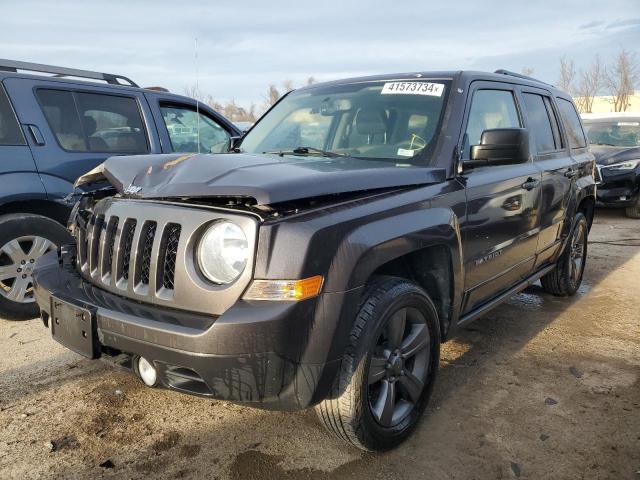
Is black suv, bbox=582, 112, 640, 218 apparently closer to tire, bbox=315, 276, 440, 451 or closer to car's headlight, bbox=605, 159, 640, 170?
car's headlight, bbox=605, 159, 640, 170

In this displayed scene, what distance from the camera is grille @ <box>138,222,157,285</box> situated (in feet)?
7.25

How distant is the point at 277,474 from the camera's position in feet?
7.57

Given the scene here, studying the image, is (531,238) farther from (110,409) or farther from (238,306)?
(110,409)

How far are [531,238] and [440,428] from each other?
5.52 ft

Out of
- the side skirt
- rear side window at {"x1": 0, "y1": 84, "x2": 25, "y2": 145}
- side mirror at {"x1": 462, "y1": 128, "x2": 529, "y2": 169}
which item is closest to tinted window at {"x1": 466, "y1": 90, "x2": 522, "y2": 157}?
side mirror at {"x1": 462, "y1": 128, "x2": 529, "y2": 169}

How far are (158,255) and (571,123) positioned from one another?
13.7 feet

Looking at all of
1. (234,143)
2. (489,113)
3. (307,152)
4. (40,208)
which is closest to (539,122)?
(489,113)

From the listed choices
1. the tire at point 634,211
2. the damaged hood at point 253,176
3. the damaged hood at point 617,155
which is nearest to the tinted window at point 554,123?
the damaged hood at point 253,176

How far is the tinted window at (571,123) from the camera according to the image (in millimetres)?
4664

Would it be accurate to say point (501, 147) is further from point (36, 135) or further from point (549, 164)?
point (36, 135)

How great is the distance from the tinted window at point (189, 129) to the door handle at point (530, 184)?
9.16ft

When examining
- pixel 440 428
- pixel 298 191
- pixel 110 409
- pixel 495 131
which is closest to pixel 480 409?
pixel 440 428

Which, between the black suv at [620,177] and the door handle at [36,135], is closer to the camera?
the door handle at [36,135]

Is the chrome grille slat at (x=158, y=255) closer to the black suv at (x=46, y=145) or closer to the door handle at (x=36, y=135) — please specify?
the black suv at (x=46, y=145)
